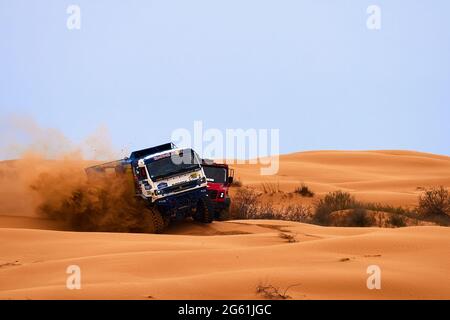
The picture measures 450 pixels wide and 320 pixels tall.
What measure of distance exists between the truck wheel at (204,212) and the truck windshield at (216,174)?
8.26 feet

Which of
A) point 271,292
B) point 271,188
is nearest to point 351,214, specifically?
point 271,188

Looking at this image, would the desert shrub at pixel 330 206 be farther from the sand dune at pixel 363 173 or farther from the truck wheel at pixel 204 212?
the truck wheel at pixel 204 212

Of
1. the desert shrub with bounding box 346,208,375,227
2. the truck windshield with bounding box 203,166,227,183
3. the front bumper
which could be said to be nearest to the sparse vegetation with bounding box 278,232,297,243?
the front bumper

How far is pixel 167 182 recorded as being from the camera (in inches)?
771

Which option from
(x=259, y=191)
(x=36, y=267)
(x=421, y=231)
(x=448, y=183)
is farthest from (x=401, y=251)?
(x=448, y=183)

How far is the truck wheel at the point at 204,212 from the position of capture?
20406mm

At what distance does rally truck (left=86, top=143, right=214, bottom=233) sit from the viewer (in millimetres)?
19562

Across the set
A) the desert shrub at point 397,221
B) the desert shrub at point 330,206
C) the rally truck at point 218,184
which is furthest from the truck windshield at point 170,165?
the desert shrub at point 397,221

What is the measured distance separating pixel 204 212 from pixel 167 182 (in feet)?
4.40
